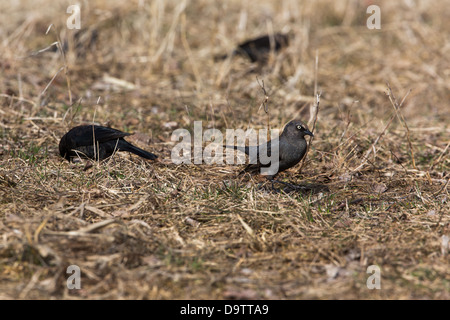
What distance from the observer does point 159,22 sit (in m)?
8.87

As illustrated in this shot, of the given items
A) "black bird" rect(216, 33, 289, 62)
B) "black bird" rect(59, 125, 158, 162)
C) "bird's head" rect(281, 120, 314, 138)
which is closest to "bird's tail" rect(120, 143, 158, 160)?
"black bird" rect(59, 125, 158, 162)

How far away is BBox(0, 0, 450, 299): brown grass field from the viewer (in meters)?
3.74

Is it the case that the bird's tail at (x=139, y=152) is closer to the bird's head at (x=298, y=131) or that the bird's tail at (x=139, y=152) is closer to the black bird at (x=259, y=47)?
the bird's head at (x=298, y=131)

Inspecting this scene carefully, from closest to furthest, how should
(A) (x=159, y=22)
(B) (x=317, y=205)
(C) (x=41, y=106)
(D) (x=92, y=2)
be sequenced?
(B) (x=317, y=205)
(C) (x=41, y=106)
(A) (x=159, y=22)
(D) (x=92, y=2)

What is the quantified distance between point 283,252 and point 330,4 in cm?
910

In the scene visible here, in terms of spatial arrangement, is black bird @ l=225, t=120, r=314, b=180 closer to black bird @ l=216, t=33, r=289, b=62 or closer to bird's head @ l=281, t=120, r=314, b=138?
bird's head @ l=281, t=120, r=314, b=138

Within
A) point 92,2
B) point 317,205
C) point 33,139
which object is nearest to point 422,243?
point 317,205

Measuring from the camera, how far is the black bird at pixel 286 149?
5.24 metres

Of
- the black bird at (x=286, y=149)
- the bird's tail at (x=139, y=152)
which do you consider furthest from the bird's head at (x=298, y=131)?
the bird's tail at (x=139, y=152)

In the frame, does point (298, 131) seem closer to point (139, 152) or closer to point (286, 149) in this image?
point (286, 149)

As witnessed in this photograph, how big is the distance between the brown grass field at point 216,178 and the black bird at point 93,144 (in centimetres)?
14

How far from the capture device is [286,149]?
523 centimetres

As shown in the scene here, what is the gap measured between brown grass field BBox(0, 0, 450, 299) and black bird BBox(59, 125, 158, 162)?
0.14m
